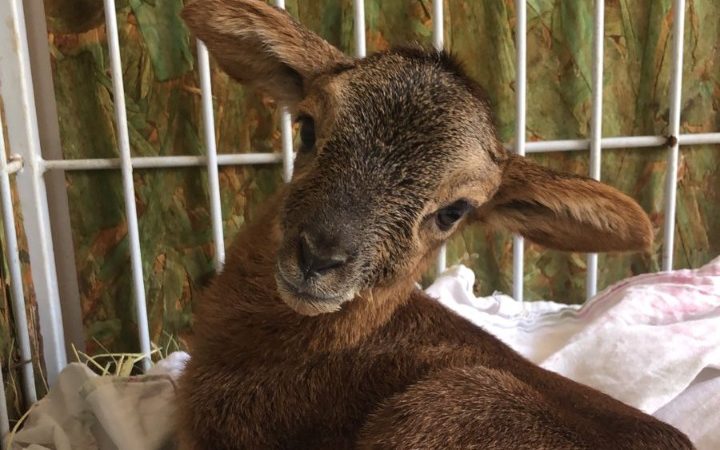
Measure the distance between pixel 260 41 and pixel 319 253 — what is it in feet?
1.52

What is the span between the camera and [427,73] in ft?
3.49

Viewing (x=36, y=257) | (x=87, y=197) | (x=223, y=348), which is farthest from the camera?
(x=87, y=197)

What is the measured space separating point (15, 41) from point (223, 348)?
3.04ft

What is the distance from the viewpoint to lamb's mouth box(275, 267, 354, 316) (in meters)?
0.92

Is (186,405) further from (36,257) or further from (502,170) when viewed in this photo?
(36,257)

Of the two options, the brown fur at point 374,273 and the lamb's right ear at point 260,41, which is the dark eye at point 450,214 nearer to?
the brown fur at point 374,273

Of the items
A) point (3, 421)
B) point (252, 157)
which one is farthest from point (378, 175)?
point (3, 421)

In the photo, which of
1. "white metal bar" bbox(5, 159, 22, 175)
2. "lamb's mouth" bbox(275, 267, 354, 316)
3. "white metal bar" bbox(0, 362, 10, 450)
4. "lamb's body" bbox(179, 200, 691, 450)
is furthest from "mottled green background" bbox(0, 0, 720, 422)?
"lamb's mouth" bbox(275, 267, 354, 316)

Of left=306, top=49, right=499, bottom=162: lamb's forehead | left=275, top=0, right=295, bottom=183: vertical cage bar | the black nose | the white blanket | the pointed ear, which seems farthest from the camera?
left=275, top=0, right=295, bottom=183: vertical cage bar

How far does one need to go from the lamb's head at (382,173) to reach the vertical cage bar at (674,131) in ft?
2.63

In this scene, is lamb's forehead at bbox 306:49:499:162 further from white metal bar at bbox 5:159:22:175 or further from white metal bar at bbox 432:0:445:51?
white metal bar at bbox 5:159:22:175

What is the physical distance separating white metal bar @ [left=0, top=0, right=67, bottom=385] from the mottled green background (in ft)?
0.37

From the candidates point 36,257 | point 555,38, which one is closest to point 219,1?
point 36,257

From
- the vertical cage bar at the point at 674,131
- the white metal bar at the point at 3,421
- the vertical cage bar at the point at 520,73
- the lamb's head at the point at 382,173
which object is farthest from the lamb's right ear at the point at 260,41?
the vertical cage bar at the point at 674,131
